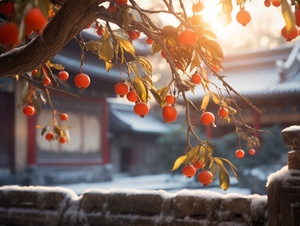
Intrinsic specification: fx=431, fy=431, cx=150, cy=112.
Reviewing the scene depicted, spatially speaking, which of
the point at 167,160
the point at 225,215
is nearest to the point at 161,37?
the point at 225,215

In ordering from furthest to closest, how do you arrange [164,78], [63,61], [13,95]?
1. [164,78]
2. [13,95]
3. [63,61]

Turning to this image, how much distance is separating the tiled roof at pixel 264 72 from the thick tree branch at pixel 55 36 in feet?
34.5

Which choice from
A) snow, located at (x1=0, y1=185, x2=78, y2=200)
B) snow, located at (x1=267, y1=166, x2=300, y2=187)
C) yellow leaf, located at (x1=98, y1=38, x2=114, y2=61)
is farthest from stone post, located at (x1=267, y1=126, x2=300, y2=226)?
snow, located at (x1=0, y1=185, x2=78, y2=200)

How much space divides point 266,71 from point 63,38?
45.6 ft

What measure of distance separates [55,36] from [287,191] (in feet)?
4.44

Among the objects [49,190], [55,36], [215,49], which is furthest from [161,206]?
[55,36]

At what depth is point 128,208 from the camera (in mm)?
2861

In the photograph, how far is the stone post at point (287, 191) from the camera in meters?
2.13

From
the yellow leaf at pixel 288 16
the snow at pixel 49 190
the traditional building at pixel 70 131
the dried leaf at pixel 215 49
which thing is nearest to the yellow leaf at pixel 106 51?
the dried leaf at pixel 215 49

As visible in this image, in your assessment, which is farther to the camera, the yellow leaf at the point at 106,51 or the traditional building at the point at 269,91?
the traditional building at the point at 269,91

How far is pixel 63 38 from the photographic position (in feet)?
6.36

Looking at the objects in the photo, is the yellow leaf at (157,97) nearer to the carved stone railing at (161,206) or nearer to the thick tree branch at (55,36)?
the thick tree branch at (55,36)

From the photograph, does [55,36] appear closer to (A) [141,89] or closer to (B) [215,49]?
(A) [141,89]

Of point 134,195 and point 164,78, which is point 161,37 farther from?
point 164,78
